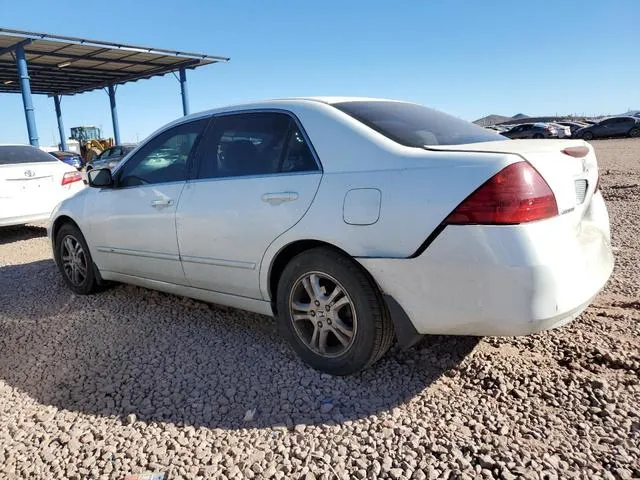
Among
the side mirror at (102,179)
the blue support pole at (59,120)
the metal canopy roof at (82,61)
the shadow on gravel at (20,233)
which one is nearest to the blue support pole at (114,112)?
the metal canopy roof at (82,61)

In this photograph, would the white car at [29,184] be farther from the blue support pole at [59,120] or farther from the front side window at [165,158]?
the blue support pole at [59,120]

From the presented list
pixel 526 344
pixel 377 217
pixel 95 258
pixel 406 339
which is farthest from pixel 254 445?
pixel 95 258

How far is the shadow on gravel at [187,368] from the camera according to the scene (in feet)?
8.77

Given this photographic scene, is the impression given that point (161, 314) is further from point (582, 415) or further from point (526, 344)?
point (582, 415)

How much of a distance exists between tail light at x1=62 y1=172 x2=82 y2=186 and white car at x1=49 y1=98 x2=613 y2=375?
14.9 ft

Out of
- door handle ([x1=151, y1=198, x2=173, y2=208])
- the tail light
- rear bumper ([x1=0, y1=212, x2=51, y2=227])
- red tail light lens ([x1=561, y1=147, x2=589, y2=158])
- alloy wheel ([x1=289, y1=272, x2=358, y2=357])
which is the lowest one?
rear bumper ([x1=0, y1=212, x2=51, y2=227])

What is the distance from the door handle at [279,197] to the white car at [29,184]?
5.65 metres

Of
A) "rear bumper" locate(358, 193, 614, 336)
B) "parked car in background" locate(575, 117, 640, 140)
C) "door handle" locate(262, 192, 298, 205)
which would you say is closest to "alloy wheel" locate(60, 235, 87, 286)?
"door handle" locate(262, 192, 298, 205)

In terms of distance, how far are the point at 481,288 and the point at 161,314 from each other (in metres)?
2.70

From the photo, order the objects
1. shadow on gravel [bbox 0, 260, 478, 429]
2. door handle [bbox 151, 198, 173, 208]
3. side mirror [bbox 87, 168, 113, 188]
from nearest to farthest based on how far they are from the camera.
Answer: shadow on gravel [bbox 0, 260, 478, 429]
door handle [bbox 151, 198, 173, 208]
side mirror [bbox 87, 168, 113, 188]

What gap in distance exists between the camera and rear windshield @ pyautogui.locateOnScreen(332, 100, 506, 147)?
277cm

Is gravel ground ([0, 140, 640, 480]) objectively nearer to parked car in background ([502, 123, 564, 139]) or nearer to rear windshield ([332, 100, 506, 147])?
rear windshield ([332, 100, 506, 147])

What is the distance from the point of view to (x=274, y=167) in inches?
121

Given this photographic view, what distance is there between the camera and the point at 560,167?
7.94 feet
